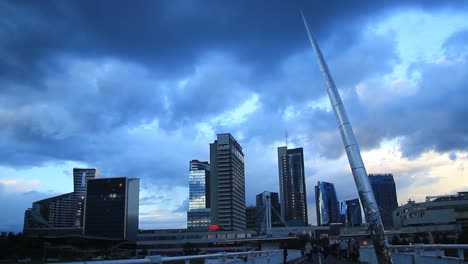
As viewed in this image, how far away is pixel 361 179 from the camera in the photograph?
63.0 feet

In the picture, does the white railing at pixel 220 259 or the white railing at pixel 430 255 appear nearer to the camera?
the white railing at pixel 220 259

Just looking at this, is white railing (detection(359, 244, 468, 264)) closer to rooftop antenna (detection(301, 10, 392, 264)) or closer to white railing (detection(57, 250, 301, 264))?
rooftop antenna (detection(301, 10, 392, 264))

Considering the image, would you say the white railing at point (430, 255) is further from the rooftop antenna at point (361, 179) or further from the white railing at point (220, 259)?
the white railing at point (220, 259)

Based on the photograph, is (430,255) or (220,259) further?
(430,255)

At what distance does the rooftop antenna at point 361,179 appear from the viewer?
17562mm

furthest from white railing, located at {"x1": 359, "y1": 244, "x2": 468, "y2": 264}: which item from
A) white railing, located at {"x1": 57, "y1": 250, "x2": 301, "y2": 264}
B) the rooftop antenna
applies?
white railing, located at {"x1": 57, "y1": 250, "x2": 301, "y2": 264}

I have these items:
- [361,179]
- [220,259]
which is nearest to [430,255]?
[361,179]

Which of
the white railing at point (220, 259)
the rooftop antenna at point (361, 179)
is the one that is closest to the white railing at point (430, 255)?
the rooftop antenna at point (361, 179)

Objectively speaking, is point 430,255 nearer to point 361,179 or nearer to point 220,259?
point 361,179

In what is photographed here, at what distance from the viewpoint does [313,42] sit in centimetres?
2467

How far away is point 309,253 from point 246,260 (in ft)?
71.5

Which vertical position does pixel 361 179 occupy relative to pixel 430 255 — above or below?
above

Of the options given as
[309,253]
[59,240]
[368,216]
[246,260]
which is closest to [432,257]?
[368,216]

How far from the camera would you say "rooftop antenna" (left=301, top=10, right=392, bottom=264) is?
57.6 feet
